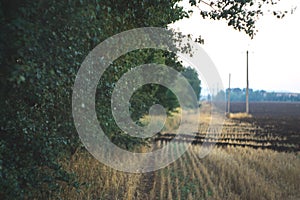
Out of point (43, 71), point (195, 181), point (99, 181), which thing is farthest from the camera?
point (195, 181)

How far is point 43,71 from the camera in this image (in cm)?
328

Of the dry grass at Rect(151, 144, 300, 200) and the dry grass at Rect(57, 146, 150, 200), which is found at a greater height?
the dry grass at Rect(57, 146, 150, 200)

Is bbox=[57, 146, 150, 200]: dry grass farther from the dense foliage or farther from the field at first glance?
the dense foliage

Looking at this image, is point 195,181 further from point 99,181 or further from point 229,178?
point 99,181

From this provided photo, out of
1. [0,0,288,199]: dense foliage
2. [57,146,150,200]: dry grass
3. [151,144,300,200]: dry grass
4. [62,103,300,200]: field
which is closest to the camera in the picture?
[0,0,288,199]: dense foliage

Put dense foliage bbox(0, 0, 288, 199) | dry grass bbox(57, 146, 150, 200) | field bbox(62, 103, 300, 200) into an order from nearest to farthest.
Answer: dense foliage bbox(0, 0, 288, 199)
dry grass bbox(57, 146, 150, 200)
field bbox(62, 103, 300, 200)

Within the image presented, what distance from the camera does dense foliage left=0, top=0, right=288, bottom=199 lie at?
3021 millimetres

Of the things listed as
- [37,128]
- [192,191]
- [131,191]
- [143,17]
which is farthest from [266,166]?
[37,128]

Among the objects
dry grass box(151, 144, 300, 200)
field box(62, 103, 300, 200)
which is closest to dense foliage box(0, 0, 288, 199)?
field box(62, 103, 300, 200)

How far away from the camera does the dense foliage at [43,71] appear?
3.02 metres

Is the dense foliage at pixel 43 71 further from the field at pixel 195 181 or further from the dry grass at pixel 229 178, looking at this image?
the dry grass at pixel 229 178

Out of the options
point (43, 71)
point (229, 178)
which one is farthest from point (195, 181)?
point (43, 71)

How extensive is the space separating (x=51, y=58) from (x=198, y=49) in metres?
6.77

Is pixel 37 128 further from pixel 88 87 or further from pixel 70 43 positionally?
pixel 70 43
